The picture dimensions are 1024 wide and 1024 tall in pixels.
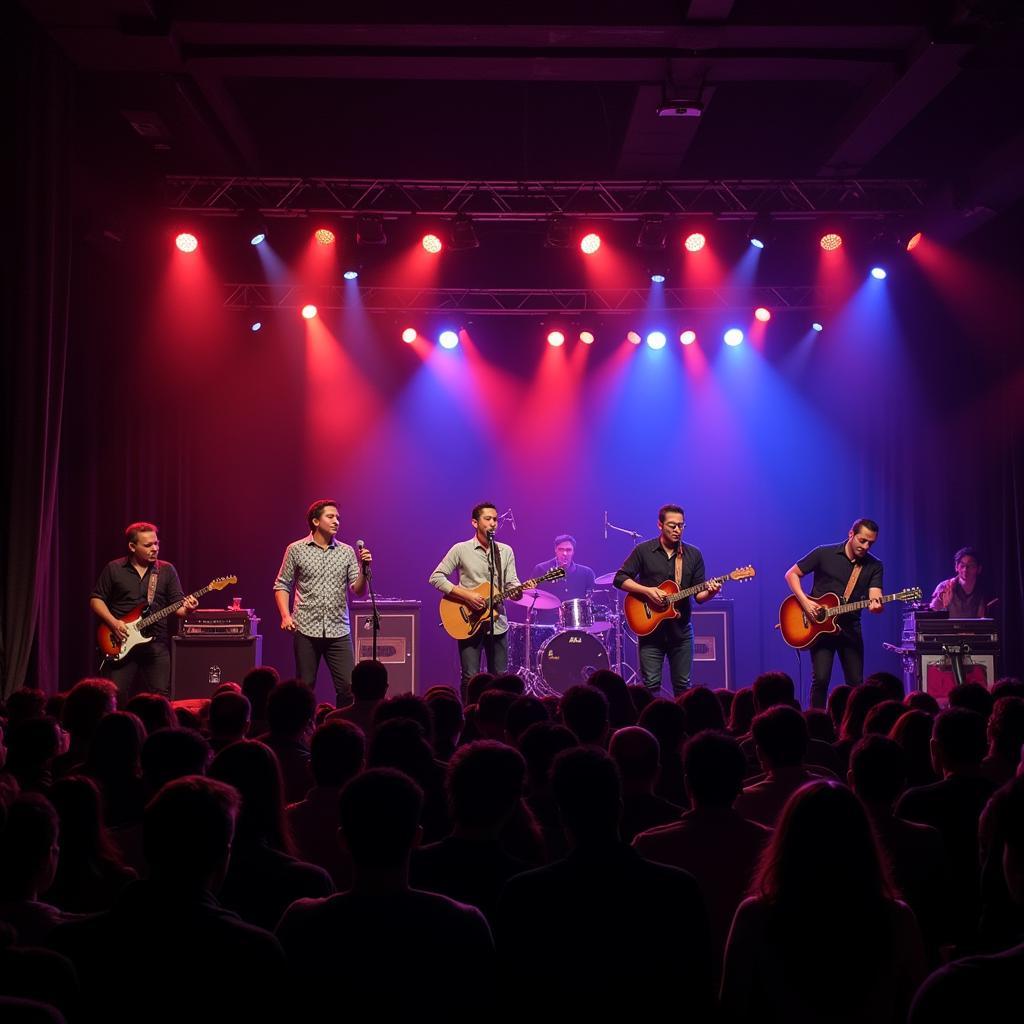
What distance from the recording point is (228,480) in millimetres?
16406

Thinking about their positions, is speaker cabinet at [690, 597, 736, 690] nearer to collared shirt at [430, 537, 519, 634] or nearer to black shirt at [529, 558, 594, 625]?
black shirt at [529, 558, 594, 625]

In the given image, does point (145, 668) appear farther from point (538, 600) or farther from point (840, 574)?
point (840, 574)

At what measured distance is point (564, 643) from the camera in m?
12.7

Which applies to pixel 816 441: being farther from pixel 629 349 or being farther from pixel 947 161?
pixel 947 161

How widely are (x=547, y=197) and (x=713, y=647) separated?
6.17m

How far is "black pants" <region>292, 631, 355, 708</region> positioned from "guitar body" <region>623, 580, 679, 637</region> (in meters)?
2.73

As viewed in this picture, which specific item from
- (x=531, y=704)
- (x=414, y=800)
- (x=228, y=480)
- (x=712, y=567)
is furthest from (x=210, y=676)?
(x=414, y=800)

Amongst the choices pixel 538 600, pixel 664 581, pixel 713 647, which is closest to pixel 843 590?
pixel 664 581

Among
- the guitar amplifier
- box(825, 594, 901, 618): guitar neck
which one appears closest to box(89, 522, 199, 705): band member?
the guitar amplifier

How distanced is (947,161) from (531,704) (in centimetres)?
987

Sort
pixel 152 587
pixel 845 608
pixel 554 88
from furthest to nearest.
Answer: pixel 554 88, pixel 152 587, pixel 845 608

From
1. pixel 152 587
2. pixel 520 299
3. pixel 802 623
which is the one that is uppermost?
pixel 520 299

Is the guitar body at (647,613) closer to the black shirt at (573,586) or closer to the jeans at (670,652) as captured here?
the jeans at (670,652)

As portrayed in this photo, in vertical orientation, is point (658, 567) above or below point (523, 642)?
above
